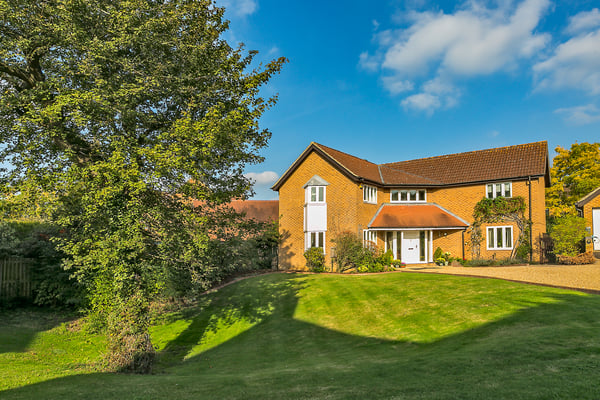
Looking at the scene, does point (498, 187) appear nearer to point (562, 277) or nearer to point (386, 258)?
point (386, 258)

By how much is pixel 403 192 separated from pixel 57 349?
25.3 m

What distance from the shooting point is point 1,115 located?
34.2ft

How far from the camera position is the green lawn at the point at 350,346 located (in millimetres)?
6281

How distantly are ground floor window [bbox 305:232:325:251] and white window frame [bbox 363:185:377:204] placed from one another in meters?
4.25

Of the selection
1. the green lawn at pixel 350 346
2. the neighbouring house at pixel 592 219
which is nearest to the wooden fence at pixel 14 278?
the green lawn at pixel 350 346

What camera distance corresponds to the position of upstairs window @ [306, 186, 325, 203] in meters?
27.9

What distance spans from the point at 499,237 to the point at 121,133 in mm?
26083

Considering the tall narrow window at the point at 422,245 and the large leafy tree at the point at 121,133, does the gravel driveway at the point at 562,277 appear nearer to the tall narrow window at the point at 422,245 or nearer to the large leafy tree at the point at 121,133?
the tall narrow window at the point at 422,245

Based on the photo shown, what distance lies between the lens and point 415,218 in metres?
27.8

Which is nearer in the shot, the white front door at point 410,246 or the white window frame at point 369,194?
the white window frame at point 369,194

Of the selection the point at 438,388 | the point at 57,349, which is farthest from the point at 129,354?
the point at 438,388

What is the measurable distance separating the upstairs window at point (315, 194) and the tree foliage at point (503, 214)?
38.8ft

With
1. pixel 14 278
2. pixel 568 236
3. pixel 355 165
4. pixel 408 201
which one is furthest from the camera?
pixel 408 201

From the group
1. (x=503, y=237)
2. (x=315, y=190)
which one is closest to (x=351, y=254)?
(x=315, y=190)
